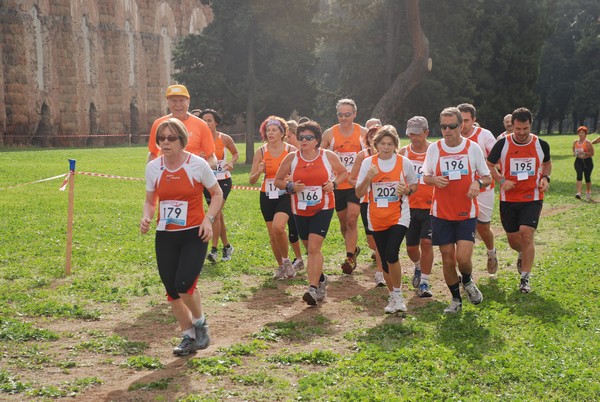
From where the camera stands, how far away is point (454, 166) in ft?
27.6

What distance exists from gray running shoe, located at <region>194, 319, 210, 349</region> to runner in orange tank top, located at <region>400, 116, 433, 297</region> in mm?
3324

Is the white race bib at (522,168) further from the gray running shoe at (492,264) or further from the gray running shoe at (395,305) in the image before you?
the gray running shoe at (395,305)

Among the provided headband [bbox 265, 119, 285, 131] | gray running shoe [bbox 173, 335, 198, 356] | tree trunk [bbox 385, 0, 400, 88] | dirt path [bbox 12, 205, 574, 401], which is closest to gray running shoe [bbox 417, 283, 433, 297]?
dirt path [bbox 12, 205, 574, 401]

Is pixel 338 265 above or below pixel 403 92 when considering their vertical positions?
below

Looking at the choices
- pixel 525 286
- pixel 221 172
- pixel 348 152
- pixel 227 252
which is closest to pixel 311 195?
pixel 348 152

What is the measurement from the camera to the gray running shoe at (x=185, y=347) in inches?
272

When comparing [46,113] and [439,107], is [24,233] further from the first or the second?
[46,113]

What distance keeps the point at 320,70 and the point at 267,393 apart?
270 ft

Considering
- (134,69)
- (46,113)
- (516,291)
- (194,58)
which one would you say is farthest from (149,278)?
(134,69)

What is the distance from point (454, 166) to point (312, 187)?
165cm

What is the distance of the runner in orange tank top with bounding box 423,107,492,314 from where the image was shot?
836 cm

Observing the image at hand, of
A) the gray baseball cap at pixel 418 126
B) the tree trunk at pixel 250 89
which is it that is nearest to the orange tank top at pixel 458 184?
the gray baseball cap at pixel 418 126

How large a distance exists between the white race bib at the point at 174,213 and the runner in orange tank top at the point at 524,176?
14.4 ft

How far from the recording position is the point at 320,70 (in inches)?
3410
